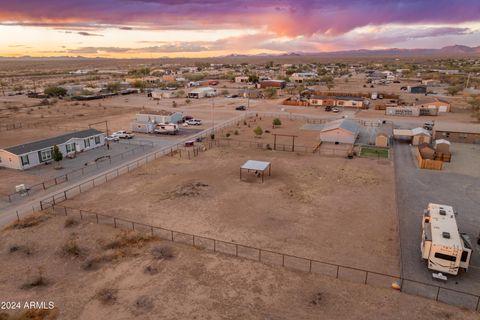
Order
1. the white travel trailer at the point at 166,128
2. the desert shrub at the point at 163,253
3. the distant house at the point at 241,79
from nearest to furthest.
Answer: the desert shrub at the point at 163,253 → the white travel trailer at the point at 166,128 → the distant house at the point at 241,79

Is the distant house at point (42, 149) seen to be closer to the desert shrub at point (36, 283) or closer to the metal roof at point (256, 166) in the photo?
the desert shrub at point (36, 283)

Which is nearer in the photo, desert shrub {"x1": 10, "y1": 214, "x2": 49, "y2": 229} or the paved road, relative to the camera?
the paved road

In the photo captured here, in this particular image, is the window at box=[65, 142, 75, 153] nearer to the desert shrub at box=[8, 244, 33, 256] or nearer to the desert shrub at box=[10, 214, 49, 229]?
the desert shrub at box=[10, 214, 49, 229]

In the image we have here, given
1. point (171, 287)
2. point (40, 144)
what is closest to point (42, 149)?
point (40, 144)

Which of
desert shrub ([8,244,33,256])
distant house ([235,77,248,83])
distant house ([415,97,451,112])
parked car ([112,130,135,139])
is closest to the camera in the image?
desert shrub ([8,244,33,256])

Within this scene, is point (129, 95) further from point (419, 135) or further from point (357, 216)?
point (357, 216)

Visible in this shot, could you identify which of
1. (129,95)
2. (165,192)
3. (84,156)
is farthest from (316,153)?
(129,95)

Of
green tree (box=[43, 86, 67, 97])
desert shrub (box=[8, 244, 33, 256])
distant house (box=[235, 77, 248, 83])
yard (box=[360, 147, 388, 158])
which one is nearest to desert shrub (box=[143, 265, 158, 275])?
desert shrub (box=[8, 244, 33, 256])

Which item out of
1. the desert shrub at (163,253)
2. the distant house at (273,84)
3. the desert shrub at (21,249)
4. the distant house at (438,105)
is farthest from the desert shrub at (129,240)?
the distant house at (273,84)
